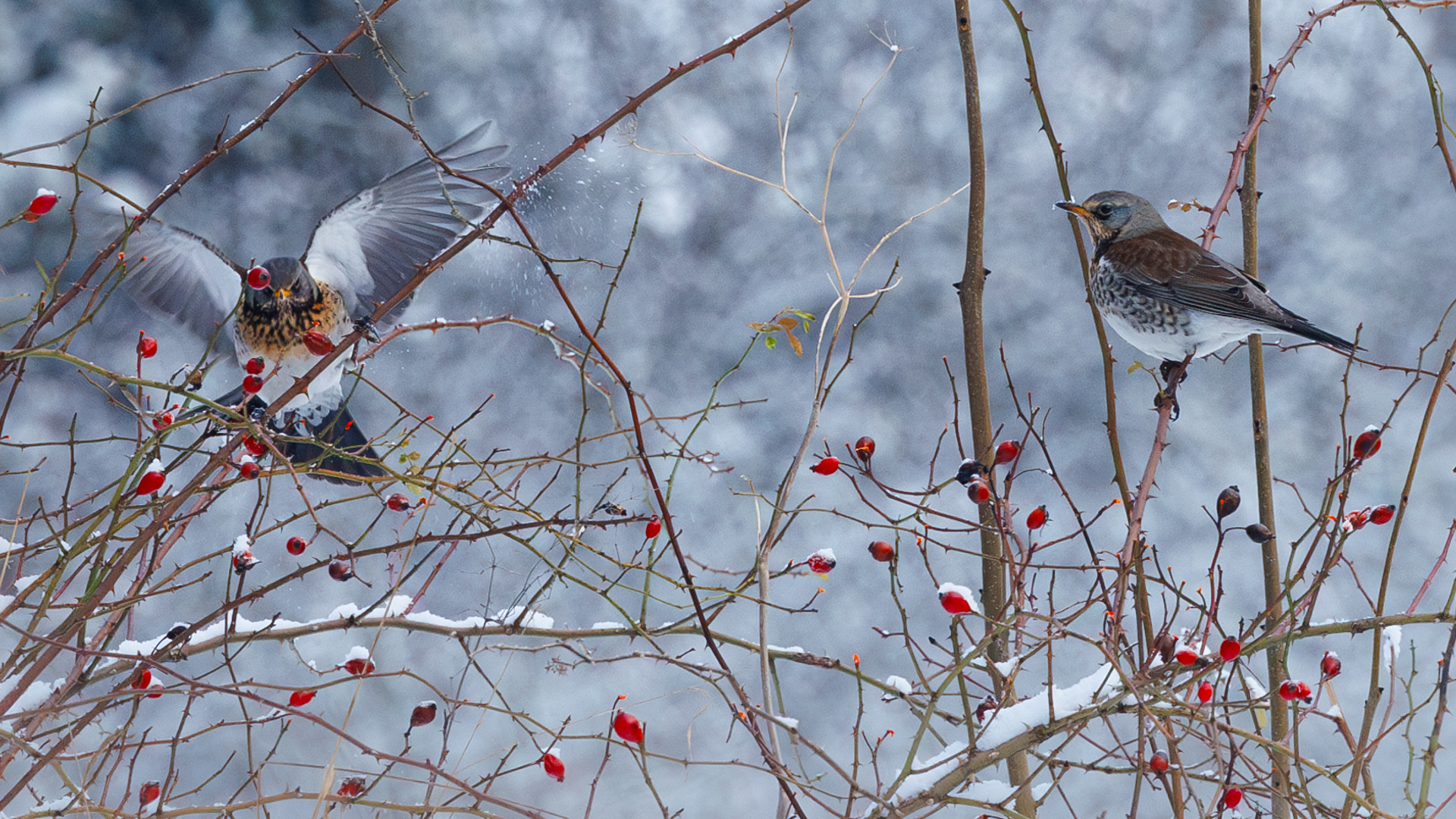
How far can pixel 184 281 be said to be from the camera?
1108 mm

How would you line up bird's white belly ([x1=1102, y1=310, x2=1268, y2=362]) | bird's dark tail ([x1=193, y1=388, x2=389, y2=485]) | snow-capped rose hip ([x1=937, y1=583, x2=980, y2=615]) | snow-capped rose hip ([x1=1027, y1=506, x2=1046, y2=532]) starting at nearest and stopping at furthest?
1. snow-capped rose hip ([x1=937, y1=583, x2=980, y2=615])
2. snow-capped rose hip ([x1=1027, y1=506, x2=1046, y2=532])
3. bird's white belly ([x1=1102, y1=310, x2=1268, y2=362])
4. bird's dark tail ([x1=193, y1=388, x2=389, y2=485])

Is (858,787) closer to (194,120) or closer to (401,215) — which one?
(401,215)

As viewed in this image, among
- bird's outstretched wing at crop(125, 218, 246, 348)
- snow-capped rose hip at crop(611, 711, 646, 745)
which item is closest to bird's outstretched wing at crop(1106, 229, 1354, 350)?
snow-capped rose hip at crop(611, 711, 646, 745)

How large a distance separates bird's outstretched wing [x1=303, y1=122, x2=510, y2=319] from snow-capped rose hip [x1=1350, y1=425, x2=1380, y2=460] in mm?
734

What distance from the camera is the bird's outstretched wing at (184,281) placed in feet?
3.38

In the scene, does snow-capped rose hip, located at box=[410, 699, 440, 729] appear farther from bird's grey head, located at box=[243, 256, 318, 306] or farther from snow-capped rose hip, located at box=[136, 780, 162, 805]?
bird's grey head, located at box=[243, 256, 318, 306]

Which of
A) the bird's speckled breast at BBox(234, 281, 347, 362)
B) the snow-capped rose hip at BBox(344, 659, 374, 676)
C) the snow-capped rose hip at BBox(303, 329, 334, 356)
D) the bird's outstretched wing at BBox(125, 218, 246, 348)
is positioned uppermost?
the bird's outstretched wing at BBox(125, 218, 246, 348)

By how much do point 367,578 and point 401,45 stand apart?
2.07 ft

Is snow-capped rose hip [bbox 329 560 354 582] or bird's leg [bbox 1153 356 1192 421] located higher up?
bird's leg [bbox 1153 356 1192 421]

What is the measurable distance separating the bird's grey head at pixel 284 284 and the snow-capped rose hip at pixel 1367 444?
3.12 ft

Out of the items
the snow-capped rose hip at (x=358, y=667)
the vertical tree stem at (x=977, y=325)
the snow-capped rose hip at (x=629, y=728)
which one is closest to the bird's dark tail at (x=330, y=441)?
the snow-capped rose hip at (x=358, y=667)

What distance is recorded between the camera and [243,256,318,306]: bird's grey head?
1.01m

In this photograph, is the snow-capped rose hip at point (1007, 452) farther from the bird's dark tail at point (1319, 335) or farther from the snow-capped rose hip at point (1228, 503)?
the bird's dark tail at point (1319, 335)

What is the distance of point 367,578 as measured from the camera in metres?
1.14
